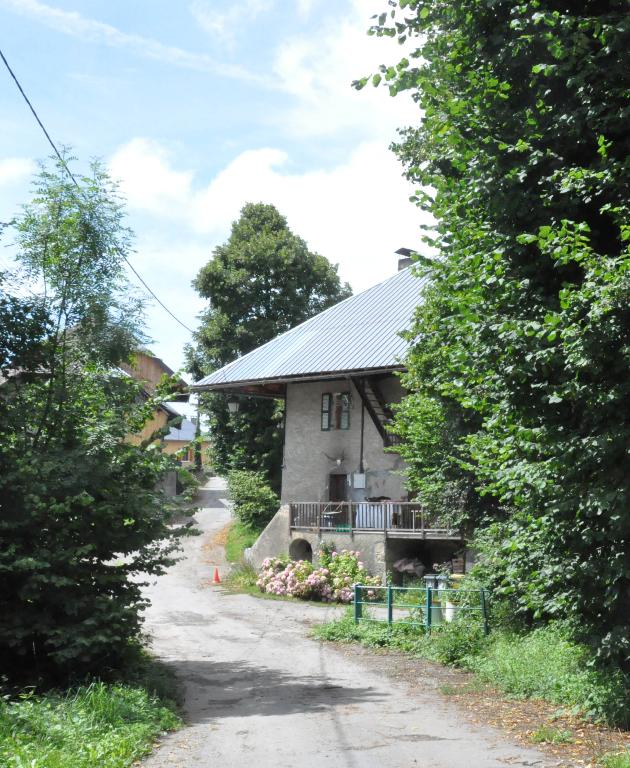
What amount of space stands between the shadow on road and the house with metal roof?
10.4 m

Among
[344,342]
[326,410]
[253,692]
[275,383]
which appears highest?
[344,342]

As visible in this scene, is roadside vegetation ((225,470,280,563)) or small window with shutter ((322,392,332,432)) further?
roadside vegetation ((225,470,280,563))

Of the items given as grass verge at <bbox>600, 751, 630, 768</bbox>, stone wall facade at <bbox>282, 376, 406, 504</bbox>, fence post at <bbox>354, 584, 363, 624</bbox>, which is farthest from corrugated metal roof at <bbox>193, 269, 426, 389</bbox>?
grass verge at <bbox>600, 751, 630, 768</bbox>

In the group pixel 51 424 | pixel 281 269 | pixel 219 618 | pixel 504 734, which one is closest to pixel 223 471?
pixel 281 269

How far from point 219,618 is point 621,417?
51.6 ft

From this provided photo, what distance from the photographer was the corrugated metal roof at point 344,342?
2875cm

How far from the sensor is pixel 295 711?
11664 millimetres

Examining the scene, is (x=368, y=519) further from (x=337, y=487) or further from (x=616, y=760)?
(x=616, y=760)

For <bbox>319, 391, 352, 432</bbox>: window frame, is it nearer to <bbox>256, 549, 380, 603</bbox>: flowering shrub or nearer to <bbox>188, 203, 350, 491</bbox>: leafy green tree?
<bbox>256, 549, 380, 603</bbox>: flowering shrub

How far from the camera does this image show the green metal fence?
54.0 ft

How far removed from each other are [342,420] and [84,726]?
2170 cm

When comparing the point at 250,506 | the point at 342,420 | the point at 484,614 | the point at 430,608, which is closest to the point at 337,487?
the point at 342,420

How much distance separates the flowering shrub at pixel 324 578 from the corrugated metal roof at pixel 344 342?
19.8 ft

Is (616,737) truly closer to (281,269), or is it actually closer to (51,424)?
(51,424)
